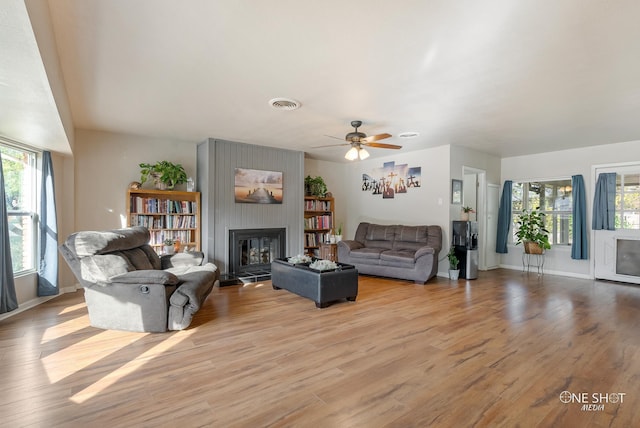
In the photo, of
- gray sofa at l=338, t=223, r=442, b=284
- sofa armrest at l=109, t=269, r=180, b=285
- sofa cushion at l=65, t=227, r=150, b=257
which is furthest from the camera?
gray sofa at l=338, t=223, r=442, b=284

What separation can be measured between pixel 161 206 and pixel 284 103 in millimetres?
2974

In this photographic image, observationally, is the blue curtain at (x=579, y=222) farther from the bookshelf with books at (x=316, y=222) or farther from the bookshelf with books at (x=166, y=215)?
the bookshelf with books at (x=166, y=215)

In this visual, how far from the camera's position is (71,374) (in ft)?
7.67

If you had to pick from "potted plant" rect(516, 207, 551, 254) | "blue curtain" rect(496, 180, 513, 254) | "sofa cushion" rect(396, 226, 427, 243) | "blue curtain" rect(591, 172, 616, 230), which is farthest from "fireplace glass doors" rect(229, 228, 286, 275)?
"blue curtain" rect(591, 172, 616, 230)

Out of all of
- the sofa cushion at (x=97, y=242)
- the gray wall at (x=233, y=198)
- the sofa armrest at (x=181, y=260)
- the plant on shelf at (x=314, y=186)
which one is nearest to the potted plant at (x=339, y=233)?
the gray wall at (x=233, y=198)

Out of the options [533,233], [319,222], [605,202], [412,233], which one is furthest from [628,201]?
[319,222]

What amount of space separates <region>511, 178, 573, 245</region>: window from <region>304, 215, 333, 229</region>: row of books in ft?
13.3

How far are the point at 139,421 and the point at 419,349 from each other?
7.03 feet

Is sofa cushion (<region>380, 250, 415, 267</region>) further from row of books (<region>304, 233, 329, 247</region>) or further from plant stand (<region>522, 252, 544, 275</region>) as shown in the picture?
plant stand (<region>522, 252, 544, 275</region>)

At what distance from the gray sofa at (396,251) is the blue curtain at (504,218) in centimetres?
212

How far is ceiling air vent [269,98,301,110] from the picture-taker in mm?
3588

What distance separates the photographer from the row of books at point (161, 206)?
5.10 metres

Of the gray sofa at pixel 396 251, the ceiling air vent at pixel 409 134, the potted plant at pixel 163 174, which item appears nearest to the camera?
the ceiling air vent at pixel 409 134

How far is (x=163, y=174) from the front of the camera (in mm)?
5125
